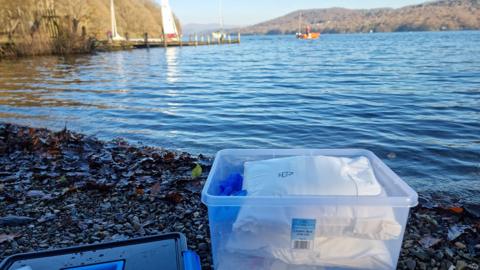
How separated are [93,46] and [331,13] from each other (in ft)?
586

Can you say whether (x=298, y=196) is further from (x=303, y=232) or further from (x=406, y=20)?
(x=406, y=20)

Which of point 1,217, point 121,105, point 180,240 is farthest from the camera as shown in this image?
point 121,105

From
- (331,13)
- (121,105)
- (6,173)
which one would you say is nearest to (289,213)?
(6,173)

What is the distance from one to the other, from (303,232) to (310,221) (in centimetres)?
6

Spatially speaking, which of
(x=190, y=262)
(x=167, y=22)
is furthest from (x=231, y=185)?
(x=167, y=22)

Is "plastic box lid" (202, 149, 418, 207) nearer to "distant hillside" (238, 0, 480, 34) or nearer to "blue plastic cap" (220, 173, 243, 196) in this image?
"blue plastic cap" (220, 173, 243, 196)

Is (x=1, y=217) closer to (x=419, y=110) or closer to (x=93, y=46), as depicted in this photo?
(x=419, y=110)

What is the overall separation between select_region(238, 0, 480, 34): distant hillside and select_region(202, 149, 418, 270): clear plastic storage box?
410 ft

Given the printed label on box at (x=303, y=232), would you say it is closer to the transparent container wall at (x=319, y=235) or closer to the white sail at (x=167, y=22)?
the transparent container wall at (x=319, y=235)

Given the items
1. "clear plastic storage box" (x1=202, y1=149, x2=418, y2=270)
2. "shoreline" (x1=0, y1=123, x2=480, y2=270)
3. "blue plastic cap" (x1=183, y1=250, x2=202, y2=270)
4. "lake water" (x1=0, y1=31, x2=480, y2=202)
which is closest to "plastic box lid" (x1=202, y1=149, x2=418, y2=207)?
"clear plastic storage box" (x1=202, y1=149, x2=418, y2=270)

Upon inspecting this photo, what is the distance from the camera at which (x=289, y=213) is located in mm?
1646

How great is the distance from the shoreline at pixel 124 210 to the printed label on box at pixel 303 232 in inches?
29.5

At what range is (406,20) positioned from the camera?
125 m

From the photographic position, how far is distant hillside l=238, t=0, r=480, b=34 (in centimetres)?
10956
